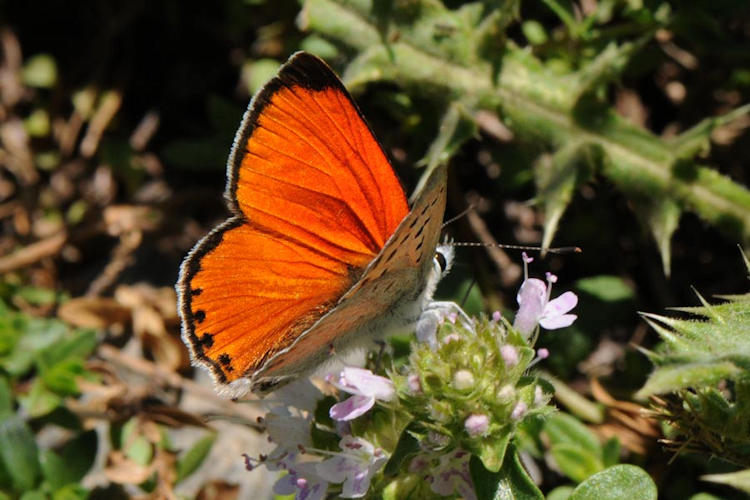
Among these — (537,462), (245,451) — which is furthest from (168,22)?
(537,462)

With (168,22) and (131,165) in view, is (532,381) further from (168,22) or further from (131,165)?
(168,22)

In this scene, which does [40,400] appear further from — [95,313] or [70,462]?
[95,313]

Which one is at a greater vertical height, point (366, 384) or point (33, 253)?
point (366, 384)

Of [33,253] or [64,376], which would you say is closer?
[64,376]

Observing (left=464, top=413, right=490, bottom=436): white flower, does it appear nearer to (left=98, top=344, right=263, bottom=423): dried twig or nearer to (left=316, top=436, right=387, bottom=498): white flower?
(left=316, top=436, right=387, bottom=498): white flower

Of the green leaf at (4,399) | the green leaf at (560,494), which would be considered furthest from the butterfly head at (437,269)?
the green leaf at (4,399)

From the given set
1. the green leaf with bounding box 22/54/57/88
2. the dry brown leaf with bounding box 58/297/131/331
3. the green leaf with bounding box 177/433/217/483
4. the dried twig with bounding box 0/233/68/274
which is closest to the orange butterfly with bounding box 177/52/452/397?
the green leaf with bounding box 177/433/217/483

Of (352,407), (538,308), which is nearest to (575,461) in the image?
(538,308)
